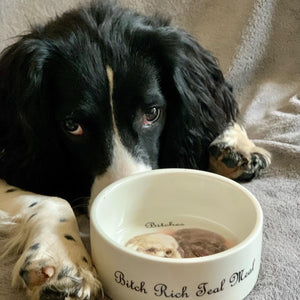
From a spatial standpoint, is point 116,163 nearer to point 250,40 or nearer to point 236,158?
point 236,158

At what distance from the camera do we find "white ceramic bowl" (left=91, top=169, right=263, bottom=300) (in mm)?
1032

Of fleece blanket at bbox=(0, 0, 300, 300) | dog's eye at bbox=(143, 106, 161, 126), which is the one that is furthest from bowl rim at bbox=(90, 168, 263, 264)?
fleece blanket at bbox=(0, 0, 300, 300)

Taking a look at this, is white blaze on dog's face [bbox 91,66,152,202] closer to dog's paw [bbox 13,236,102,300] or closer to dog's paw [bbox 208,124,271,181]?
dog's paw [bbox 13,236,102,300]

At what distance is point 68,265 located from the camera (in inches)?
44.7

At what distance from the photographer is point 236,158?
5.74 ft

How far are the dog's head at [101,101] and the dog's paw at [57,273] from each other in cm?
30

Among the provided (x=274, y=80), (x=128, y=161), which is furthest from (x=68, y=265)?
(x=274, y=80)

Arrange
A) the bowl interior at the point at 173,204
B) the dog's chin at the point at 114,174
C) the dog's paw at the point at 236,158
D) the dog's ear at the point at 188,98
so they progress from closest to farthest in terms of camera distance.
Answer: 1. the bowl interior at the point at 173,204
2. the dog's chin at the point at 114,174
3. the dog's ear at the point at 188,98
4. the dog's paw at the point at 236,158

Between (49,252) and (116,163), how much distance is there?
1.15 ft

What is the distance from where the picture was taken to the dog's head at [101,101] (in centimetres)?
147

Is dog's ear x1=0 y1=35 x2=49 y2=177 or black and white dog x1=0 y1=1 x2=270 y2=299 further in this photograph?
dog's ear x1=0 y1=35 x2=49 y2=177

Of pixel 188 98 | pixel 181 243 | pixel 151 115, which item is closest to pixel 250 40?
pixel 188 98

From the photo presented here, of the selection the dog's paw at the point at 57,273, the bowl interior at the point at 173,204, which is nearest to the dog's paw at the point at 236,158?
the bowl interior at the point at 173,204

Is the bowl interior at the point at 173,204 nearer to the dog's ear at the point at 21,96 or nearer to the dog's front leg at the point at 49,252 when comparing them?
the dog's front leg at the point at 49,252
